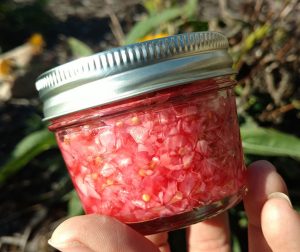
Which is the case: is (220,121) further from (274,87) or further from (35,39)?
(35,39)

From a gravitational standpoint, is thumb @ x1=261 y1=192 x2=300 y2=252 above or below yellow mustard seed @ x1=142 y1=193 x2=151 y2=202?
below

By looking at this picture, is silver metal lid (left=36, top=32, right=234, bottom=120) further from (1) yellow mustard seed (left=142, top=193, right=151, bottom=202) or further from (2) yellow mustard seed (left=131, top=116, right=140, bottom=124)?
(1) yellow mustard seed (left=142, top=193, right=151, bottom=202)

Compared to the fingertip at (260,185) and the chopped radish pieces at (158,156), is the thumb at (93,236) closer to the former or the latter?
the chopped radish pieces at (158,156)

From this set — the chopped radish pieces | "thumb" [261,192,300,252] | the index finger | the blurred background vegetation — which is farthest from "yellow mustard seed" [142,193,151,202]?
the blurred background vegetation

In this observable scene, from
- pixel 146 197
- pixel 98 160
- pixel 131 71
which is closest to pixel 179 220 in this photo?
pixel 146 197

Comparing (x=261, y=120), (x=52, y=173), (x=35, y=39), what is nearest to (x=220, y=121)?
(x=261, y=120)

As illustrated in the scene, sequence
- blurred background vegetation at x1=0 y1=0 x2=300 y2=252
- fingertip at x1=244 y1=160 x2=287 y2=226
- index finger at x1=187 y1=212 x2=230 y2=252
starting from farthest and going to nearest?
blurred background vegetation at x1=0 y1=0 x2=300 y2=252, index finger at x1=187 y1=212 x2=230 y2=252, fingertip at x1=244 y1=160 x2=287 y2=226

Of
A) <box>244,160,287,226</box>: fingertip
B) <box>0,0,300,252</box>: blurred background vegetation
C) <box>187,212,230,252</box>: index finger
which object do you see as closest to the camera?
<box>244,160,287,226</box>: fingertip

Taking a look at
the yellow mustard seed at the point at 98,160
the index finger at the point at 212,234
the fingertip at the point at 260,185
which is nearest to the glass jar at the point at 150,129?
the yellow mustard seed at the point at 98,160
